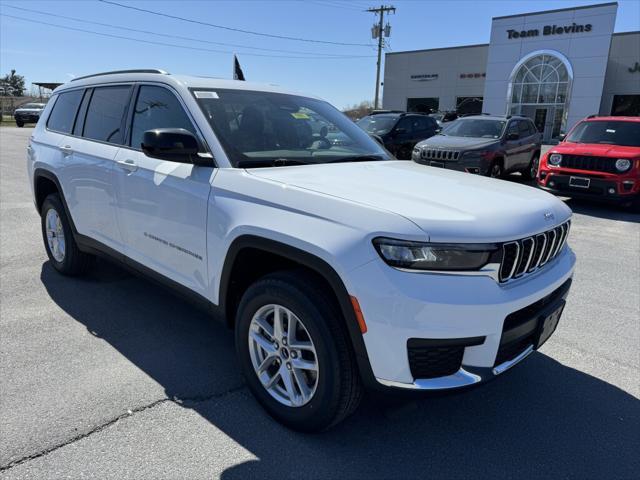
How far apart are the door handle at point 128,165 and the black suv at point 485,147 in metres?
8.11

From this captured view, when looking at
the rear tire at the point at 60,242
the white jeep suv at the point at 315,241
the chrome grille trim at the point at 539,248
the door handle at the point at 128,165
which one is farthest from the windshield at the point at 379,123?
the chrome grille trim at the point at 539,248

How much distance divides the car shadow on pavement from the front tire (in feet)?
0.55

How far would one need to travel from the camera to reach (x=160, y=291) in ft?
15.3

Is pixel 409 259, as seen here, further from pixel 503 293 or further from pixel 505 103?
pixel 505 103

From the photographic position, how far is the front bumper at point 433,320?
2.10 metres

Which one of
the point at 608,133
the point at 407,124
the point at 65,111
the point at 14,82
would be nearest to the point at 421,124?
the point at 407,124

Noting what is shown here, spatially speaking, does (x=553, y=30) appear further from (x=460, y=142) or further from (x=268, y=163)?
(x=268, y=163)

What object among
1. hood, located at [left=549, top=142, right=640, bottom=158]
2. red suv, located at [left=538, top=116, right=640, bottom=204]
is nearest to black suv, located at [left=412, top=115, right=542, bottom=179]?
red suv, located at [left=538, top=116, right=640, bottom=204]

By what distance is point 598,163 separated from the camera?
9195 millimetres

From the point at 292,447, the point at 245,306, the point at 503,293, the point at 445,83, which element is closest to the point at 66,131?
the point at 245,306

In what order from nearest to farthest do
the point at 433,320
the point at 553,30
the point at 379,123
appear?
the point at 433,320 → the point at 379,123 → the point at 553,30

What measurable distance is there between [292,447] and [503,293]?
132 cm

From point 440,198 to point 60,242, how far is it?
393 centimetres

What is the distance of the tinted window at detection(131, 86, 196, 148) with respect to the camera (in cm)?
327
